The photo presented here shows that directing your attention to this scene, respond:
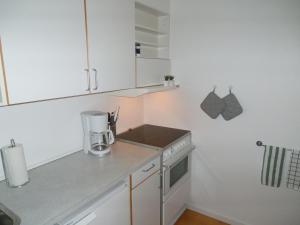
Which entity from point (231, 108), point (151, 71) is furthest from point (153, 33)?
point (231, 108)

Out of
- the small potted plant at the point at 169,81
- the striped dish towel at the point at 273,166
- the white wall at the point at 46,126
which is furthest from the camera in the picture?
the small potted plant at the point at 169,81

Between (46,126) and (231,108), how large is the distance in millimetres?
1650

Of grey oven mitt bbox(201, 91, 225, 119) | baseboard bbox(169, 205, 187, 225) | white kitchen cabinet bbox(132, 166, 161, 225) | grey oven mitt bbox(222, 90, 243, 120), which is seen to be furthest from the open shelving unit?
baseboard bbox(169, 205, 187, 225)

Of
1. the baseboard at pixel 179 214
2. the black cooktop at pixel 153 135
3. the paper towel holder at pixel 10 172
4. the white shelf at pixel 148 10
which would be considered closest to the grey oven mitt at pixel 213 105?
the black cooktop at pixel 153 135

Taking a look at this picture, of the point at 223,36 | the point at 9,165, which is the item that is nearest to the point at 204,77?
the point at 223,36

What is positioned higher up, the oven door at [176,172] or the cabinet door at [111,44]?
the cabinet door at [111,44]

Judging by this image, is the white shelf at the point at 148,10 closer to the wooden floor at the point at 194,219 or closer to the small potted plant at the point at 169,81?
the small potted plant at the point at 169,81

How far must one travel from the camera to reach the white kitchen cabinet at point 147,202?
1.68m

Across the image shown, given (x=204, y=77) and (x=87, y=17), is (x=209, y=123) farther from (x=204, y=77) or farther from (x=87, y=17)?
(x=87, y=17)

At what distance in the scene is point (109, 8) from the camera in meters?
1.58

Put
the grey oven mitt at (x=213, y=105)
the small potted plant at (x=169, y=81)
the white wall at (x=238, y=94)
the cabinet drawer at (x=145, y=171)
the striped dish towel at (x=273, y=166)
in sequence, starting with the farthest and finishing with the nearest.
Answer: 1. the small potted plant at (x=169, y=81)
2. the grey oven mitt at (x=213, y=105)
3. the striped dish towel at (x=273, y=166)
4. the white wall at (x=238, y=94)
5. the cabinet drawer at (x=145, y=171)

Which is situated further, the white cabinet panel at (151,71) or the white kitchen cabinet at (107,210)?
the white cabinet panel at (151,71)

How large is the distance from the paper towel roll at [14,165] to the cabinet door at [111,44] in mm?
615

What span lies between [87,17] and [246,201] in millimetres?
2242
